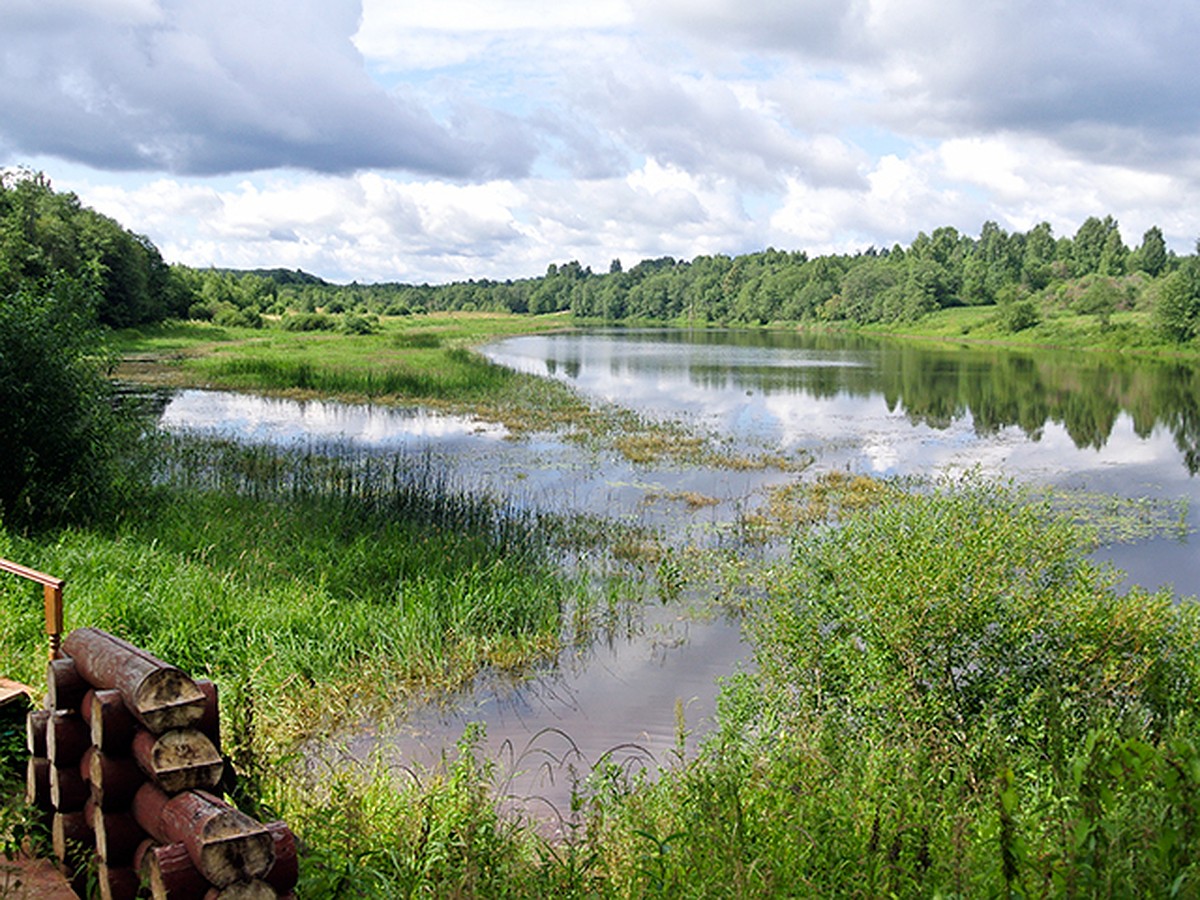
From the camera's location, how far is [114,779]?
358 centimetres

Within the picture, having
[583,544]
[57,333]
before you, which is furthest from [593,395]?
[57,333]

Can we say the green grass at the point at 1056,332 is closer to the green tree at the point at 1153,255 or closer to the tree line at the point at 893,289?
the tree line at the point at 893,289

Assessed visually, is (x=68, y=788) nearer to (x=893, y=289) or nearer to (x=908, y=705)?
(x=908, y=705)

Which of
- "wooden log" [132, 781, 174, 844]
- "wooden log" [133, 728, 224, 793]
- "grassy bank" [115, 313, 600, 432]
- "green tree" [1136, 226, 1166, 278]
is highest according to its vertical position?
"green tree" [1136, 226, 1166, 278]

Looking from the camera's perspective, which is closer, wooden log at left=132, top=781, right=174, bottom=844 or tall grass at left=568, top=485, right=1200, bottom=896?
wooden log at left=132, top=781, right=174, bottom=844

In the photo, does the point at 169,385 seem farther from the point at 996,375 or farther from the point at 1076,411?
the point at 996,375

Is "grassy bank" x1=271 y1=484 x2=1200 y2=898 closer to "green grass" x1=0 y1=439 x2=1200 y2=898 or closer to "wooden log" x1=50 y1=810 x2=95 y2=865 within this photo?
"green grass" x1=0 y1=439 x2=1200 y2=898

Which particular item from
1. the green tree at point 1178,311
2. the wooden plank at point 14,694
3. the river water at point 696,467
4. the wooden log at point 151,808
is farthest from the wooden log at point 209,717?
the green tree at point 1178,311

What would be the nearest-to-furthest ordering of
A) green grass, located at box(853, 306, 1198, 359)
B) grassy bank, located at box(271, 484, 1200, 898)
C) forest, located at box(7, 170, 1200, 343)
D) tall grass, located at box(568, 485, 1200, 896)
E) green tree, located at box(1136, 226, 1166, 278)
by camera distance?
grassy bank, located at box(271, 484, 1200, 898)
tall grass, located at box(568, 485, 1200, 896)
forest, located at box(7, 170, 1200, 343)
green grass, located at box(853, 306, 1198, 359)
green tree, located at box(1136, 226, 1166, 278)

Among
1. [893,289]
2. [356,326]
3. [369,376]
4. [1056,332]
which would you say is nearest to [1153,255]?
[893,289]

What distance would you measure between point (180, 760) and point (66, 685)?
93 centimetres

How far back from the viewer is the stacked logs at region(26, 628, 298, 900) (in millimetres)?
3035

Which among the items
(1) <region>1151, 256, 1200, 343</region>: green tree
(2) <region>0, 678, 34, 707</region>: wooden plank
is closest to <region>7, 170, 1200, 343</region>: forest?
(1) <region>1151, 256, 1200, 343</region>: green tree

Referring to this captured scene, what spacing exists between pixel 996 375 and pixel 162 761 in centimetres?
5225
